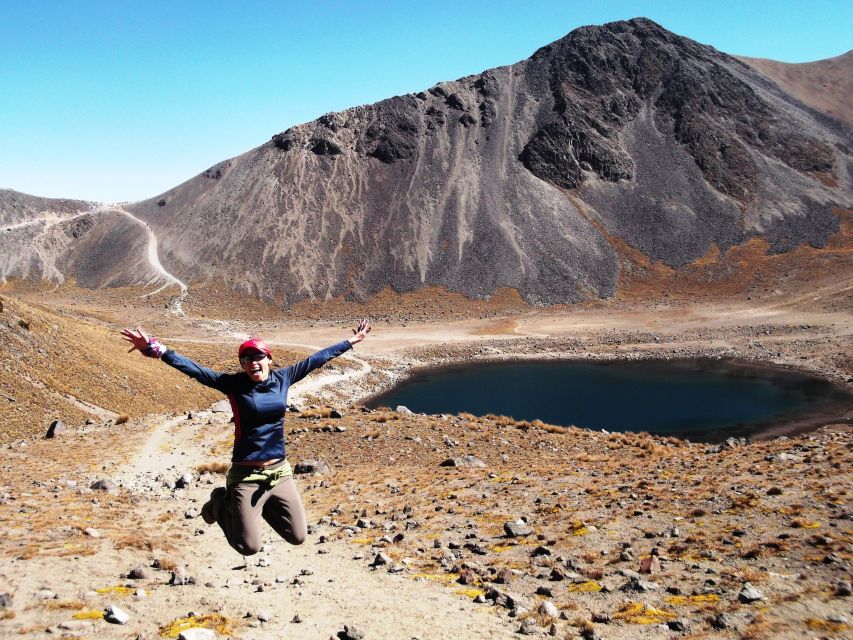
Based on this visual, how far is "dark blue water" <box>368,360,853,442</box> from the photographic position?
45.3 meters

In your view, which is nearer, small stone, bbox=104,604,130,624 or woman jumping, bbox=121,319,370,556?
small stone, bbox=104,604,130,624

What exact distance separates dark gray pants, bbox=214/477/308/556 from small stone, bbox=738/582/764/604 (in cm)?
725

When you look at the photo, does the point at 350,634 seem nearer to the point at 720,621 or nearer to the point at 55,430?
the point at 720,621

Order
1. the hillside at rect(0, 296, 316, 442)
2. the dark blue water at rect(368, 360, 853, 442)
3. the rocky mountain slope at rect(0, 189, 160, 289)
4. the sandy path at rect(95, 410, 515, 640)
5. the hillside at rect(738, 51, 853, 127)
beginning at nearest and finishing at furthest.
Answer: the sandy path at rect(95, 410, 515, 640) < the hillside at rect(0, 296, 316, 442) < the dark blue water at rect(368, 360, 853, 442) < the rocky mountain slope at rect(0, 189, 160, 289) < the hillside at rect(738, 51, 853, 127)

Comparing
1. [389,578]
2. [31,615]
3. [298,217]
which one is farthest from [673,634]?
[298,217]

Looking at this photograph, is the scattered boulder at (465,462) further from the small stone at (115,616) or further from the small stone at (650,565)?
the small stone at (115,616)

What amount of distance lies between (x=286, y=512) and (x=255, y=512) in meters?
0.56

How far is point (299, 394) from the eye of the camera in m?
52.7

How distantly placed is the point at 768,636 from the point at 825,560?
11.5 feet

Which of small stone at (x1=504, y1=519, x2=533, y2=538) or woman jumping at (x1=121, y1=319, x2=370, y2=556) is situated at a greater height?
woman jumping at (x1=121, y1=319, x2=370, y2=556)

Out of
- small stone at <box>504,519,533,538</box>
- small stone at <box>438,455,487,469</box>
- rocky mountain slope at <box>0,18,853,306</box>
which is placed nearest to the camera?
small stone at <box>504,519,533,538</box>

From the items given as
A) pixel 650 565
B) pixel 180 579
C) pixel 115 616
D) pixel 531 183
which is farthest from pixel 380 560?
pixel 531 183

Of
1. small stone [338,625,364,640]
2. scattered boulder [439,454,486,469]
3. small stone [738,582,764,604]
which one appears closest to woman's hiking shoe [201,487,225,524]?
small stone [338,625,364,640]

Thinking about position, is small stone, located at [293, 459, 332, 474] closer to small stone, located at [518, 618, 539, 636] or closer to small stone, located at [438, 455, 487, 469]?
small stone, located at [438, 455, 487, 469]
